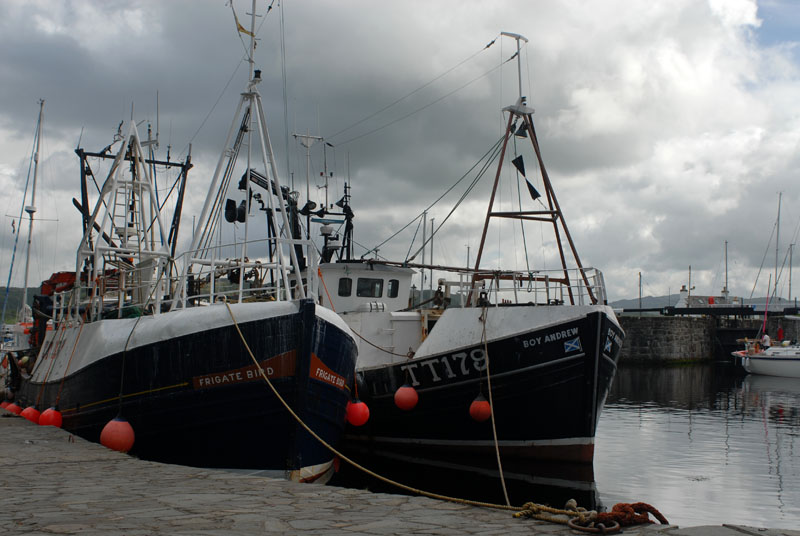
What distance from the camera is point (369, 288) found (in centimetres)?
1827

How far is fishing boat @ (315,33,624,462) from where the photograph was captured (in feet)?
42.9

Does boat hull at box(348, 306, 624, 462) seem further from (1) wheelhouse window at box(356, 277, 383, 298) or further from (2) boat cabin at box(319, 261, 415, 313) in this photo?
(1) wheelhouse window at box(356, 277, 383, 298)

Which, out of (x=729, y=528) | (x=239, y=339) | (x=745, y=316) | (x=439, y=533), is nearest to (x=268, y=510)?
(x=439, y=533)

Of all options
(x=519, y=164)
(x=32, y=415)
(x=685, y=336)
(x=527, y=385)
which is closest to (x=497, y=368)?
(x=527, y=385)

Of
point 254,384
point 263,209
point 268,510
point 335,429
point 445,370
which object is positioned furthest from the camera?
point 263,209

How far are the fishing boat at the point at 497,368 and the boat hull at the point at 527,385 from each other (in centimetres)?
2

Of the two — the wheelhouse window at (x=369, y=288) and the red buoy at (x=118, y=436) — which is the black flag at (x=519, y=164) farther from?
the red buoy at (x=118, y=436)

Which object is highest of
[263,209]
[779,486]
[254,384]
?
[263,209]

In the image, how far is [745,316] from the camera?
5888cm

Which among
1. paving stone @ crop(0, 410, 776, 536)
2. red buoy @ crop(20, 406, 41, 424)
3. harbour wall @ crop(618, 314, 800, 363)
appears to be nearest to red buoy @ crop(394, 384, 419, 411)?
paving stone @ crop(0, 410, 776, 536)

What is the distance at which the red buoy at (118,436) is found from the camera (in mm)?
10086

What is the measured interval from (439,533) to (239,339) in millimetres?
5551

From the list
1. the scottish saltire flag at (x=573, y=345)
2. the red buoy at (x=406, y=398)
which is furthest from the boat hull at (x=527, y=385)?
the red buoy at (x=406, y=398)

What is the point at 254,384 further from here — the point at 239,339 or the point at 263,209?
the point at 263,209
